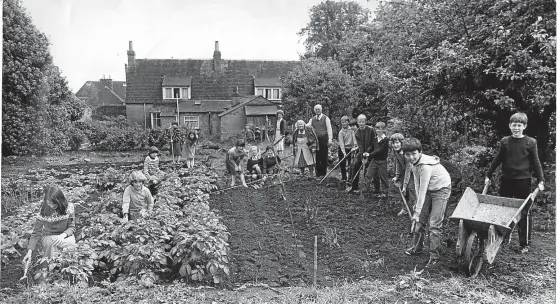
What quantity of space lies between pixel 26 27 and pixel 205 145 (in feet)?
31.3

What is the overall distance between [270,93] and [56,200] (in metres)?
29.5

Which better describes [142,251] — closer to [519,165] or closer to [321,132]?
[519,165]

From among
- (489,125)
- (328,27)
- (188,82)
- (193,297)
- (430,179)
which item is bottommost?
(193,297)

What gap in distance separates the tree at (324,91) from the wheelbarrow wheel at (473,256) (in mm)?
16295

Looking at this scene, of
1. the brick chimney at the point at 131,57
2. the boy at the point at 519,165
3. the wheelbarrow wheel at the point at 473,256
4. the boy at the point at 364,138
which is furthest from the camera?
the brick chimney at the point at 131,57

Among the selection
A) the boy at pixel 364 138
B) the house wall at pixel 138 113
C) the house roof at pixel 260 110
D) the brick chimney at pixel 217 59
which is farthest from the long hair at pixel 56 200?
the brick chimney at pixel 217 59

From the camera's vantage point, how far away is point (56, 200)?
560 cm

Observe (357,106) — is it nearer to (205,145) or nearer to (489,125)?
(205,145)

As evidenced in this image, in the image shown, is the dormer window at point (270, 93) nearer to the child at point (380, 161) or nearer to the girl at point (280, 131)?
the girl at point (280, 131)

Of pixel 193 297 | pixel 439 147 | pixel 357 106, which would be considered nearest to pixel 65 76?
pixel 357 106

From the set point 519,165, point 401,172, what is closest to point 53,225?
point 401,172

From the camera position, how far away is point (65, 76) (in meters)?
21.7

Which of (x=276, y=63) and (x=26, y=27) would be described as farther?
(x=276, y=63)

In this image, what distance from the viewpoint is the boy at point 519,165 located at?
5871 mm
